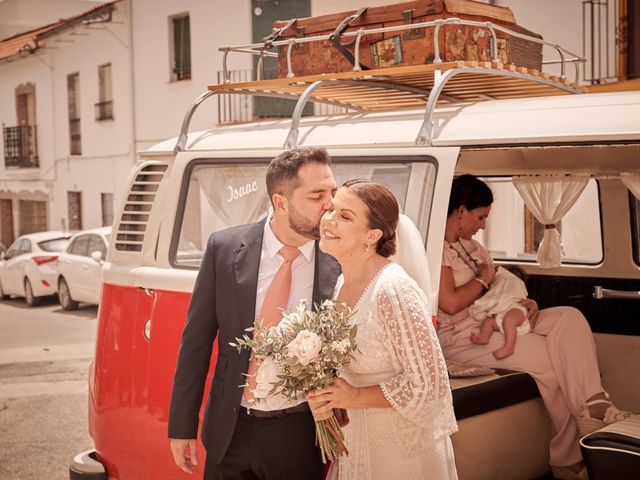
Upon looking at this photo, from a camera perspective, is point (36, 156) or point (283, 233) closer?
point (283, 233)

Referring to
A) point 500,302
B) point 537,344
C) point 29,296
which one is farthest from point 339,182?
point 29,296

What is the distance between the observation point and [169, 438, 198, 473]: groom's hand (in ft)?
12.8

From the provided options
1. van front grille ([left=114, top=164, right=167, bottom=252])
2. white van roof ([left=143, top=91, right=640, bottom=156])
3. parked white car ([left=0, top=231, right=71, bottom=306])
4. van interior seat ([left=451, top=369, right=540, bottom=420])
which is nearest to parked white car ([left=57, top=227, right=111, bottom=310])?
parked white car ([left=0, top=231, right=71, bottom=306])

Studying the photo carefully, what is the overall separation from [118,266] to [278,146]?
3.85 feet

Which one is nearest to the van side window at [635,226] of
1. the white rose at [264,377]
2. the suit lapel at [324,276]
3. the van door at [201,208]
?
the van door at [201,208]

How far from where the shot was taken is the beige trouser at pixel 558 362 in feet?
17.5

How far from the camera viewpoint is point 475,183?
593 cm

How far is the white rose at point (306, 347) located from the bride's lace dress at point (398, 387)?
0.90ft

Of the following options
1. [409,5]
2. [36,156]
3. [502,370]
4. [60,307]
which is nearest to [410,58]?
[409,5]

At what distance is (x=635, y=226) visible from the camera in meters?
6.69

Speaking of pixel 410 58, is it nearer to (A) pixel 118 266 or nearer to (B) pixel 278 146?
(B) pixel 278 146

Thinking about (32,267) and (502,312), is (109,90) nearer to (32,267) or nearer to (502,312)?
(32,267)

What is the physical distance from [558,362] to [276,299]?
7.59 ft

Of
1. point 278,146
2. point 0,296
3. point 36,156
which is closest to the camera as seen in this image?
point 278,146
